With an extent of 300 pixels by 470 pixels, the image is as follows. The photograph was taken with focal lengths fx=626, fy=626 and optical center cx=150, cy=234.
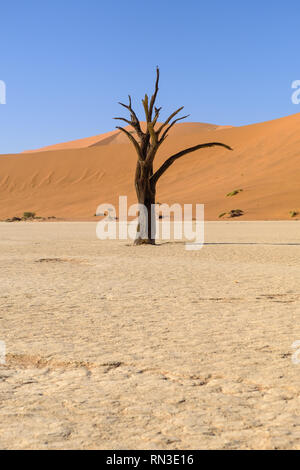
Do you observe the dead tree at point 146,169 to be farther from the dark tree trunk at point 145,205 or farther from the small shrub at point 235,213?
the small shrub at point 235,213

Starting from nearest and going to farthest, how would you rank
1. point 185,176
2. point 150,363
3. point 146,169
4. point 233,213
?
point 150,363 < point 146,169 < point 233,213 < point 185,176

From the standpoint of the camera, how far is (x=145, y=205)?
1917 centimetres

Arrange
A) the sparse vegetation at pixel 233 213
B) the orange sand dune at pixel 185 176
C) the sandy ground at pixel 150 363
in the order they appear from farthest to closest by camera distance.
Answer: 1. the orange sand dune at pixel 185 176
2. the sparse vegetation at pixel 233 213
3. the sandy ground at pixel 150 363

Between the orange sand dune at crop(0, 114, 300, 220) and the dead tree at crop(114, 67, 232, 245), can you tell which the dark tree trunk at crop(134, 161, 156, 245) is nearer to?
the dead tree at crop(114, 67, 232, 245)

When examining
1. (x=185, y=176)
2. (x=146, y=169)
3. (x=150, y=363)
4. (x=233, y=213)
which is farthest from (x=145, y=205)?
(x=185, y=176)

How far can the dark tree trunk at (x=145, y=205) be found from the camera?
62.7ft

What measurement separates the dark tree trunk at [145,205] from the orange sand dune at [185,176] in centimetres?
1751

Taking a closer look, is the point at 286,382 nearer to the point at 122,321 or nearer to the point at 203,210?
the point at 122,321

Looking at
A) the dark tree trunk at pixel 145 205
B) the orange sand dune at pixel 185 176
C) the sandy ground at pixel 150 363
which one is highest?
the orange sand dune at pixel 185 176

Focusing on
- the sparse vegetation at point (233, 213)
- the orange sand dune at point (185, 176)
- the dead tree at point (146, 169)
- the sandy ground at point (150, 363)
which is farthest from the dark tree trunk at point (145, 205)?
the sparse vegetation at point (233, 213)

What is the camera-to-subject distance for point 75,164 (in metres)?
74.0

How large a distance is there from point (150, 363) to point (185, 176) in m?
54.1

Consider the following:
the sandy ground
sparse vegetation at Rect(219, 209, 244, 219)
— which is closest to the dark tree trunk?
the sandy ground

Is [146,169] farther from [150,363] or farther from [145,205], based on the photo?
[150,363]
